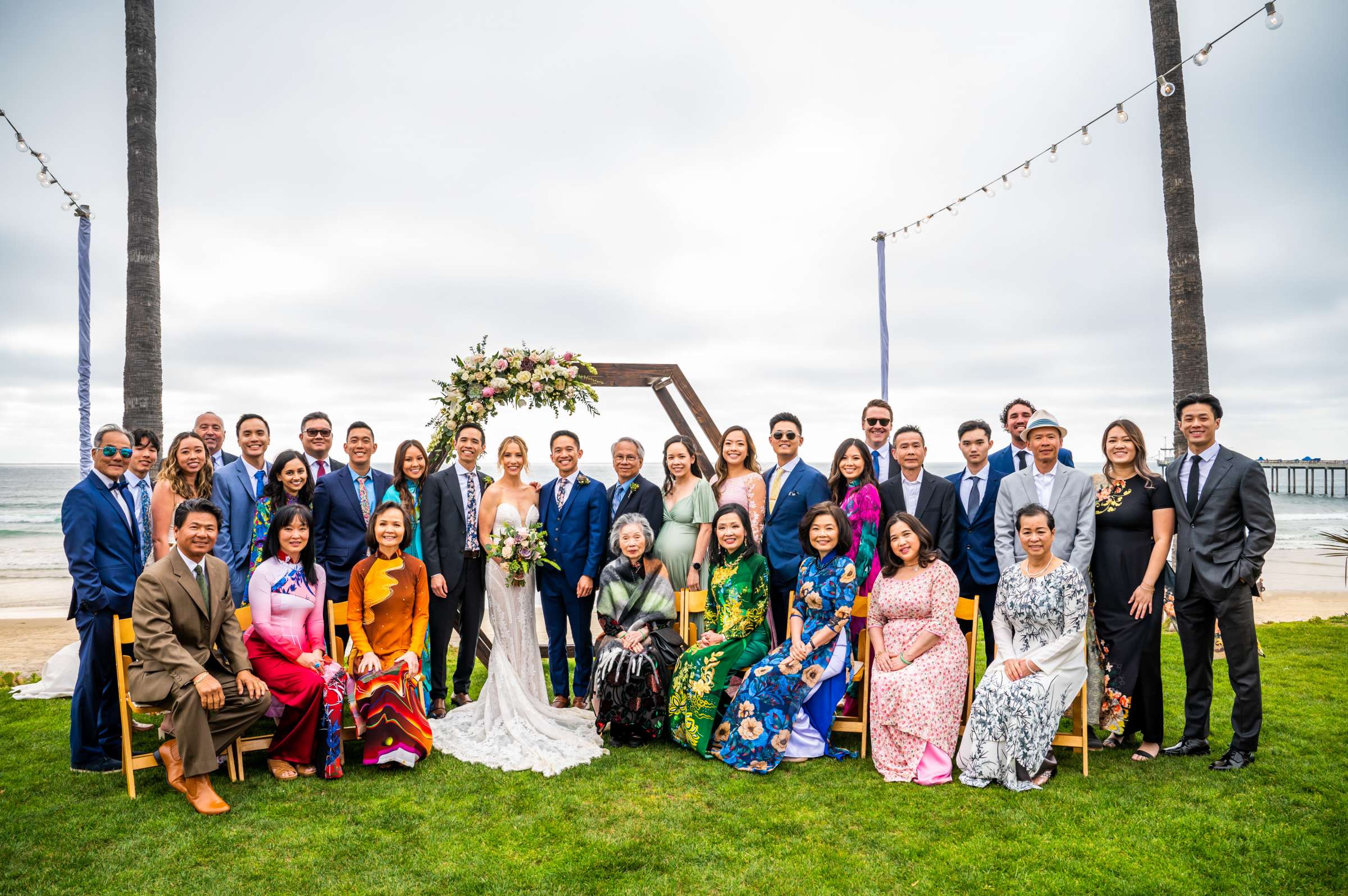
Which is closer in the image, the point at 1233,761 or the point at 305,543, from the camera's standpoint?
the point at 1233,761

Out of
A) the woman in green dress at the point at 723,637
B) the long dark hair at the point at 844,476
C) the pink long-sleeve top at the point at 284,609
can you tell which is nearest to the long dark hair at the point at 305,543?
the pink long-sleeve top at the point at 284,609

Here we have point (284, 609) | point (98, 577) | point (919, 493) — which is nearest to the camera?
point (98, 577)

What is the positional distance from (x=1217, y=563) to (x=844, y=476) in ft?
7.38

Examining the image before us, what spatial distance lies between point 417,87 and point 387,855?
873 cm

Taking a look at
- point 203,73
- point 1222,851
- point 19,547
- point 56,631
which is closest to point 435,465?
point 1222,851

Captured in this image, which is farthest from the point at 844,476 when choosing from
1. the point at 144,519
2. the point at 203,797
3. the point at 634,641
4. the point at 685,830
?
the point at 144,519

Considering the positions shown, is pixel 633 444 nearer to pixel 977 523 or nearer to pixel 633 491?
pixel 633 491

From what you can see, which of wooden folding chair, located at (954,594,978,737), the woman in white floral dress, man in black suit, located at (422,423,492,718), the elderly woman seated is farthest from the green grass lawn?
man in black suit, located at (422,423,492,718)

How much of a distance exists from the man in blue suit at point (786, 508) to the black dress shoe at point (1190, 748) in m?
2.48

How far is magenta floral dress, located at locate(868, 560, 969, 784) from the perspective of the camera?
4.48 metres

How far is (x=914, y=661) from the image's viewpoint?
15.5 ft

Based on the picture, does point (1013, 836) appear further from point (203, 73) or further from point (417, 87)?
point (203, 73)

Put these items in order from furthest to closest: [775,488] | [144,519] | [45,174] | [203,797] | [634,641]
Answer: [45,174] → [775,488] → [634,641] → [144,519] → [203,797]

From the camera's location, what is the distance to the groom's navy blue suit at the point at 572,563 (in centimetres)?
587
